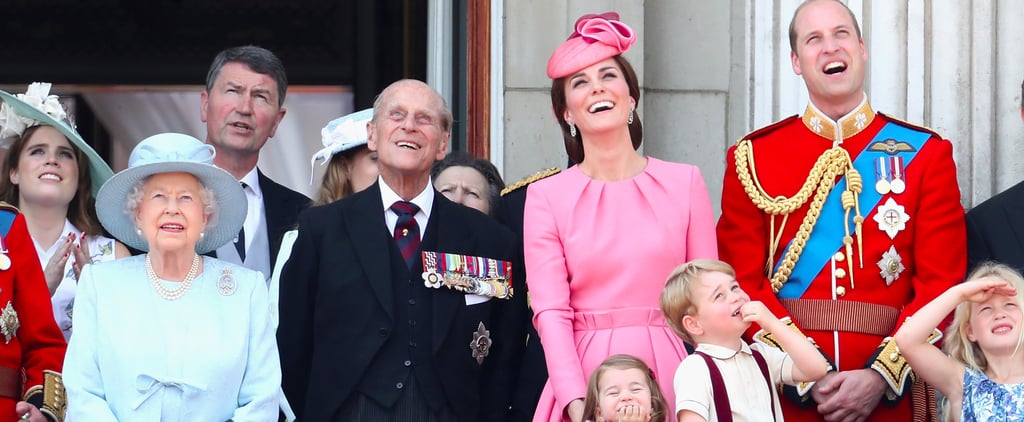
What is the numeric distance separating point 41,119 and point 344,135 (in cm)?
→ 102

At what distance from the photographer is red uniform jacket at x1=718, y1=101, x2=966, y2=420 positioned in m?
5.28

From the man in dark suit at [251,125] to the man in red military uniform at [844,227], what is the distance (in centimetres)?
178

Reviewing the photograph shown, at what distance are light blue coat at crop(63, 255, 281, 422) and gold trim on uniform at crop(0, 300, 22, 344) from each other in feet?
1.28

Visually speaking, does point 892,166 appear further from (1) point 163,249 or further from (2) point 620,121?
(1) point 163,249

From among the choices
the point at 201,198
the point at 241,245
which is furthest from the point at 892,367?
the point at 241,245

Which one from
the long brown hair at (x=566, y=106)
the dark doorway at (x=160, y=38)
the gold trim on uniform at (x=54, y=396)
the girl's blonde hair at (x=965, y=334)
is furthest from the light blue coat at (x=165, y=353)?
the dark doorway at (x=160, y=38)

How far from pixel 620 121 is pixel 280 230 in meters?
1.64

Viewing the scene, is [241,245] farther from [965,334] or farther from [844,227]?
[965,334]

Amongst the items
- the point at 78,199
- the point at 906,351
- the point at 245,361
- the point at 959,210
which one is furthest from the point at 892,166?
the point at 78,199

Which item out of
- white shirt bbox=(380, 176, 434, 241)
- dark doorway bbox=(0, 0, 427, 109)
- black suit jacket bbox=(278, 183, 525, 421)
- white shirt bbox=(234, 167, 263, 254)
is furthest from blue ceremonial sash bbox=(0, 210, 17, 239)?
dark doorway bbox=(0, 0, 427, 109)

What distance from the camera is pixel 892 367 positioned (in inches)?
204

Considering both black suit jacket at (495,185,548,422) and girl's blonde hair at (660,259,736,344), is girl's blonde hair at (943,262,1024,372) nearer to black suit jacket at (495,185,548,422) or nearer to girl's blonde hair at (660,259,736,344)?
girl's blonde hair at (660,259,736,344)

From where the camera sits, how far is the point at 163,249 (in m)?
5.20

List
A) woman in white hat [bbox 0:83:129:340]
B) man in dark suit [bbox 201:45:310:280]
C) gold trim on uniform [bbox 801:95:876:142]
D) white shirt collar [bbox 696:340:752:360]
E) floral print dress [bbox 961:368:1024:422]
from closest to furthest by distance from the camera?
white shirt collar [bbox 696:340:752:360], floral print dress [bbox 961:368:1024:422], gold trim on uniform [bbox 801:95:876:142], woman in white hat [bbox 0:83:129:340], man in dark suit [bbox 201:45:310:280]
